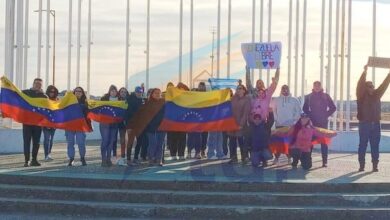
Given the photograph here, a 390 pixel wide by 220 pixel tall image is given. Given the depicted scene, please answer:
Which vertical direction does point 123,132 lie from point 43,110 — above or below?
below

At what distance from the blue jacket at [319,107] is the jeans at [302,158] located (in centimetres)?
96

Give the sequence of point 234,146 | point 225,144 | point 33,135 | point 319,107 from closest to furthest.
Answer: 1. point 33,135
2. point 319,107
3. point 234,146
4. point 225,144

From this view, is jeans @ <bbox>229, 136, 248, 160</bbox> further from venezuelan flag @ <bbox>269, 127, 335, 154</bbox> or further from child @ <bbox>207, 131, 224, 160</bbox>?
child @ <bbox>207, 131, 224, 160</bbox>

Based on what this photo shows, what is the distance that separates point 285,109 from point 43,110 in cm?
505

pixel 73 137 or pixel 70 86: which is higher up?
pixel 70 86

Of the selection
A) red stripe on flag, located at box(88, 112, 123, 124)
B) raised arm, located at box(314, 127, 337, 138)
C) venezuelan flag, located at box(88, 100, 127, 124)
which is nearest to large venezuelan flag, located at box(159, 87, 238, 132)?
venezuelan flag, located at box(88, 100, 127, 124)

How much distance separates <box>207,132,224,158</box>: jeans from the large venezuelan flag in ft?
2.54

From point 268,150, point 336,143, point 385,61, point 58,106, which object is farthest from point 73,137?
point 336,143

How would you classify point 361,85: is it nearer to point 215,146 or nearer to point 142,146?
point 215,146

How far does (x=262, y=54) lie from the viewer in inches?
710

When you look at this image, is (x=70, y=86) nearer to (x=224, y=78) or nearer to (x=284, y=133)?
(x=224, y=78)

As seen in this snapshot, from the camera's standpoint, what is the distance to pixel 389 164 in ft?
51.7

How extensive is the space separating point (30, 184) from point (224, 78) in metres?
8.92

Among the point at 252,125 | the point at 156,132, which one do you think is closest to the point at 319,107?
the point at 252,125
